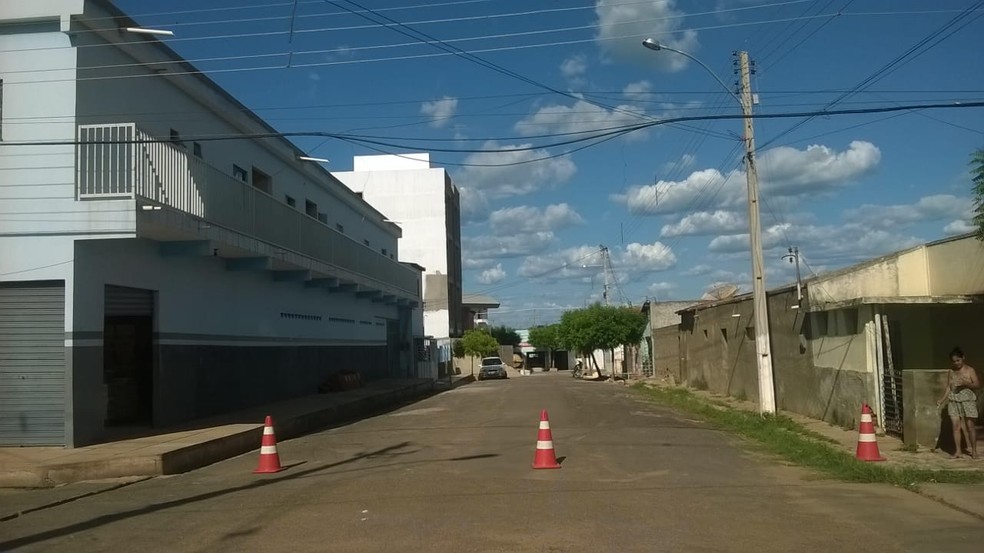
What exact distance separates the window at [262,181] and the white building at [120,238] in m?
0.69

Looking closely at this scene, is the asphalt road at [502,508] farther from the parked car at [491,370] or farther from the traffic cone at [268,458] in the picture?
the parked car at [491,370]

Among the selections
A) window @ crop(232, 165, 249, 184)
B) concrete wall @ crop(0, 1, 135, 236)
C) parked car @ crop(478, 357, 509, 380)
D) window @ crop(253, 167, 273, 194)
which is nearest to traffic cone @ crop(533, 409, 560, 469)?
concrete wall @ crop(0, 1, 135, 236)

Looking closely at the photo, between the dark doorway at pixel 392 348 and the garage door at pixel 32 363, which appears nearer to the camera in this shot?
the garage door at pixel 32 363

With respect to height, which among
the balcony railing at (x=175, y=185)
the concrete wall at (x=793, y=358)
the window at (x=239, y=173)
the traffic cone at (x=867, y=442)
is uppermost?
the window at (x=239, y=173)

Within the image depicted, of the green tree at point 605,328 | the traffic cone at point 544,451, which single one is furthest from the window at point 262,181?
the green tree at point 605,328

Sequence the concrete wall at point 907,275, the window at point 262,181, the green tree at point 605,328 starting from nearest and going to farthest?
1. the concrete wall at point 907,275
2. the window at point 262,181
3. the green tree at point 605,328

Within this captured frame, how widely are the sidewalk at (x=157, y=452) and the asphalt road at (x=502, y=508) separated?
0.47 m

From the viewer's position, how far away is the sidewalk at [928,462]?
9.67 m

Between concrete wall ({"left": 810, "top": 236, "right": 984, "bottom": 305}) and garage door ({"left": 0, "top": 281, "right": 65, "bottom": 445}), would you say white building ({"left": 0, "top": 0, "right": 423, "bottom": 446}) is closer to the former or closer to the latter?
garage door ({"left": 0, "top": 281, "right": 65, "bottom": 445})

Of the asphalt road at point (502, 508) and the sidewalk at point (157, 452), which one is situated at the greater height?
the sidewalk at point (157, 452)

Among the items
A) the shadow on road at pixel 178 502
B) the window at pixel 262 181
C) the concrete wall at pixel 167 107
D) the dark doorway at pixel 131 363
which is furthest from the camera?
the window at pixel 262 181

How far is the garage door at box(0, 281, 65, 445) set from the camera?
14586mm

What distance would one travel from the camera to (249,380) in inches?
867

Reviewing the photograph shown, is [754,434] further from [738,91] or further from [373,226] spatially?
[373,226]
